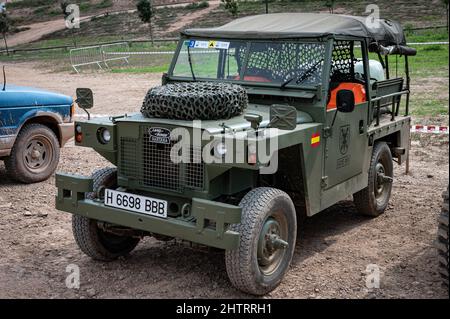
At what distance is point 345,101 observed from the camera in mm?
5348

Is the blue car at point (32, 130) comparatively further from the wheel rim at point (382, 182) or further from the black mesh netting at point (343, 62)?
the wheel rim at point (382, 182)

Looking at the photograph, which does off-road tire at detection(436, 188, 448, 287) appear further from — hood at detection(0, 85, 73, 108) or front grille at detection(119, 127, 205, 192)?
hood at detection(0, 85, 73, 108)

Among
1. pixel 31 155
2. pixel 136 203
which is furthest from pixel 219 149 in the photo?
pixel 31 155

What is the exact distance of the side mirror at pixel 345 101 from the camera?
17.5 feet

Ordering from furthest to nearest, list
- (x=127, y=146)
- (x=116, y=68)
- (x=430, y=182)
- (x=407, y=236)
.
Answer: (x=116, y=68) → (x=430, y=182) → (x=407, y=236) → (x=127, y=146)

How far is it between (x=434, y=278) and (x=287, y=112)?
1847 millimetres

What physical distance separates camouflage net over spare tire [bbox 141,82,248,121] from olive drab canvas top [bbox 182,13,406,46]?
92 cm

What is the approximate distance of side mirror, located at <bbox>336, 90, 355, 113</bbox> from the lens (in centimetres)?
533

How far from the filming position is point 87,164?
30.2 ft

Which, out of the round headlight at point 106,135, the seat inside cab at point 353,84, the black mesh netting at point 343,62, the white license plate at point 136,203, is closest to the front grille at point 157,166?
the round headlight at point 106,135

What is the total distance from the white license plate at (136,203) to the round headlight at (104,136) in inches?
16.2

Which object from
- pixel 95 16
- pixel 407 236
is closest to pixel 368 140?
pixel 407 236

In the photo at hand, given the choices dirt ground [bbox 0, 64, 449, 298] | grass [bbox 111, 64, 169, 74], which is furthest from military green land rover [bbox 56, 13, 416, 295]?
grass [bbox 111, 64, 169, 74]
